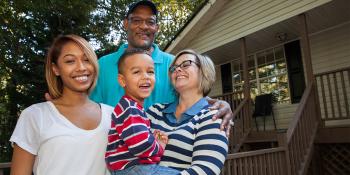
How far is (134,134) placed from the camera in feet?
5.54

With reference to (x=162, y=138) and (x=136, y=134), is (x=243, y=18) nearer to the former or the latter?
(x=162, y=138)

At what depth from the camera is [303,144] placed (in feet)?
21.6

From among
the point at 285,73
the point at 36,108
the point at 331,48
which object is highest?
the point at 331,48

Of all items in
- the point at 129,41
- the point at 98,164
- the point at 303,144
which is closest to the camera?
the point at 98,164

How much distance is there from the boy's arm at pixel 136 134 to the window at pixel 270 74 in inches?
345

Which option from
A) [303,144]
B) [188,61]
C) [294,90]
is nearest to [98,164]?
[188,61]

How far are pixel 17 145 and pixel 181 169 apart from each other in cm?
89

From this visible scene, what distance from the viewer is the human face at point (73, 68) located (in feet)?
6.43

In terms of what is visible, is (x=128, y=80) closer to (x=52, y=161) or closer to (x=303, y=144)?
(x=52, y=161)

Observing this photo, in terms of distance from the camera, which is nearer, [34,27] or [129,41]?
[129,41]

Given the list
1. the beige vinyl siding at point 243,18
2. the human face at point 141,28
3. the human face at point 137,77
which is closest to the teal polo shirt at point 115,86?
the human face at point 141,28

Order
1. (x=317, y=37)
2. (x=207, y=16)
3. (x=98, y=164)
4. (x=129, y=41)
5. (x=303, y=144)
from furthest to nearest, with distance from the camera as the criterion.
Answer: (x=207, y=16) < (x=317, y=37) < (x=303, y=144) < (x=129, y=41) < (x=98, y=164)

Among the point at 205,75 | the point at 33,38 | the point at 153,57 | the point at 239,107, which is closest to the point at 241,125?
the point at 239,107

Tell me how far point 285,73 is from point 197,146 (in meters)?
8.83
